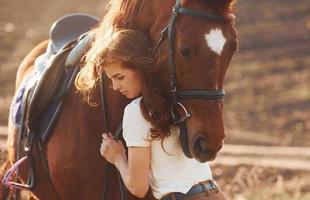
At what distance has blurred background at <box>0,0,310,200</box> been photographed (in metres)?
9.54

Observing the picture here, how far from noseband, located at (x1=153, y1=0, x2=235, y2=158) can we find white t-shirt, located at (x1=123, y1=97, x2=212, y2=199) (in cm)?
13

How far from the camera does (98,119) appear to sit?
427 cm

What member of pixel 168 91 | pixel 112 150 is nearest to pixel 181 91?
pixel 168 91

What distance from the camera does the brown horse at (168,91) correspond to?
3621 millimetres

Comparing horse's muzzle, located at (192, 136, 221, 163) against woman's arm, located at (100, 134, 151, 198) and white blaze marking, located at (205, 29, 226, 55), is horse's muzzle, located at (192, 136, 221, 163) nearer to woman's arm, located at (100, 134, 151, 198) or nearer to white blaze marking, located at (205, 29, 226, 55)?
woman's arm, located at (100, 134, 151, 198)

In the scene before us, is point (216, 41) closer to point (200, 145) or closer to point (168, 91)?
point (168, 91)

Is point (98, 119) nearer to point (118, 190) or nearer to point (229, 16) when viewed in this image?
point (118, 190)

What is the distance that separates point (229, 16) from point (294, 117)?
9831 mm

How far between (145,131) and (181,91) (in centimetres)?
27

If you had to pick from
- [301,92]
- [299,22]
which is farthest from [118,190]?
[299,22]

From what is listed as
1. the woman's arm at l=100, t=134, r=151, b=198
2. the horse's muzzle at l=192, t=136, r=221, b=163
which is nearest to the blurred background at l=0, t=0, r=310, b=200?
the woman's arm at l=100, t=134, r=151, b=198

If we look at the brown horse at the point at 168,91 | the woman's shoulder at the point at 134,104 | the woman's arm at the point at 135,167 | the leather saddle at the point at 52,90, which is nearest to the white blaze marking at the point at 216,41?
the brown horse at the point at 168,91

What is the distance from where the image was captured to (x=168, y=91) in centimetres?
378

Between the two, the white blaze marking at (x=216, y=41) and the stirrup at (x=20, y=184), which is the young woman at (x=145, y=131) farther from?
the stirrup at (x=20, y=184)
